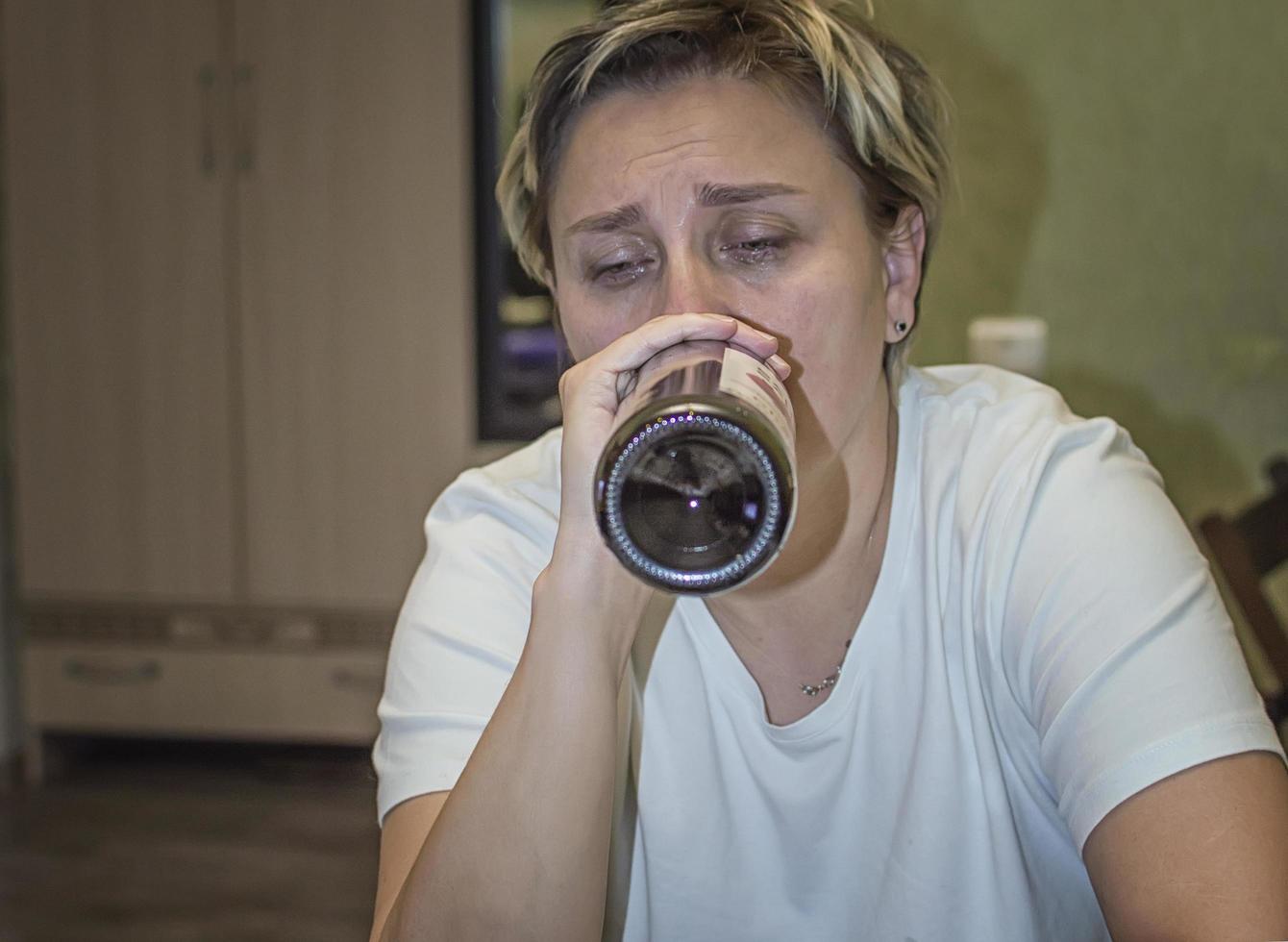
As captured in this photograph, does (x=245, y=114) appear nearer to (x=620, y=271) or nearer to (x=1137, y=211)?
(x=1137, y=211)

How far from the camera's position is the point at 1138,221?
9.65 ft

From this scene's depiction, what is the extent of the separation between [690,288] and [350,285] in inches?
86.9

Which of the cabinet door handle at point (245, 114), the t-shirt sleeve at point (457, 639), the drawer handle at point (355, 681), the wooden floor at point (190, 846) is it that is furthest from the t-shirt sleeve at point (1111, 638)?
the cabinet door handle at point (245, 114)

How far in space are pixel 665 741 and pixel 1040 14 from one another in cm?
229

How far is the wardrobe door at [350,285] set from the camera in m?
3.00

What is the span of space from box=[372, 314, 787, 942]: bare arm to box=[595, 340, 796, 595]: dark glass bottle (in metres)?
0.17

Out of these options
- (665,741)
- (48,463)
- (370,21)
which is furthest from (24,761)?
(665,741)

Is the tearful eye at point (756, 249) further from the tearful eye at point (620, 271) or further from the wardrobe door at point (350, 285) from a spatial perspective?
the wardrobe door at point (350, 285)

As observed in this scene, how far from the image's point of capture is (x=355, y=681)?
10.3ft

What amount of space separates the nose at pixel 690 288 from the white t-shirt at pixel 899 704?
0.23 meters

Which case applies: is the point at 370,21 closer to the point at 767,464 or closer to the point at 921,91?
the point at 921,91

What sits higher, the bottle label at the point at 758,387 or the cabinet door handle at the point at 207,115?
the bottle label at the point at 758,387

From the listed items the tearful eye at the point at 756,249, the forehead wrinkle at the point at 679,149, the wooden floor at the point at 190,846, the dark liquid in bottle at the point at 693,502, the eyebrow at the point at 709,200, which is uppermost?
the forehead wrinkle at the point at 679,149

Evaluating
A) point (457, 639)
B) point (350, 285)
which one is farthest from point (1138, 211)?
point (457, 639)
